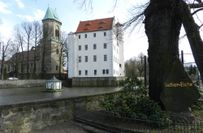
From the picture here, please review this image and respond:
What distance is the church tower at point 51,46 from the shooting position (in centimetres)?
6712

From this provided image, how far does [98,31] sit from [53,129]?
2311 inches

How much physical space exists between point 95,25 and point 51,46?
43.3ft

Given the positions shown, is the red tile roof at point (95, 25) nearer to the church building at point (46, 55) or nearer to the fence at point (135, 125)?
the church building at point (46, 55)

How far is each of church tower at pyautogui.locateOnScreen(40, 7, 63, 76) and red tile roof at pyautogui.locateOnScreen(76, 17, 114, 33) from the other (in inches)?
326

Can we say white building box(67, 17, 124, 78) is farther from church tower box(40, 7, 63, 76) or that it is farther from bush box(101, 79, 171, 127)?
bush box(101, 79, 171, 127)

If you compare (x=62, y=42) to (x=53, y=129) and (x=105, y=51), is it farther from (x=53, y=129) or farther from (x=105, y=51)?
(x=53, y=129)

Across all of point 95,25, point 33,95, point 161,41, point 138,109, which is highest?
point 95,25

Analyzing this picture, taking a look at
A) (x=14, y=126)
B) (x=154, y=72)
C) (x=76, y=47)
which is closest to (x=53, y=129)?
(x=14, y=126)

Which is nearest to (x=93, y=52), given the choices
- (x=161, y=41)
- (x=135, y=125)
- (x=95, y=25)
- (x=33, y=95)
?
(x=95, y=25)

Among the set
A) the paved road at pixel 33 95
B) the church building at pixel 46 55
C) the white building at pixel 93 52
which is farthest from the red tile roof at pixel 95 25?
the paved road at pixel 33 95

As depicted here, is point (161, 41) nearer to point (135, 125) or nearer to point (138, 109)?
point (138, 109)

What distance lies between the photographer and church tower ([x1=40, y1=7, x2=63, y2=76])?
67119 millimetres

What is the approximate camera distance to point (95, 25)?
2751 inches

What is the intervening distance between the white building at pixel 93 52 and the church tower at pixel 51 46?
5.38 m
